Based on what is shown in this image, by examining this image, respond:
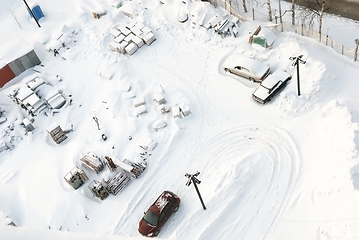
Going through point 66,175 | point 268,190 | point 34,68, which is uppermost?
point 34,68

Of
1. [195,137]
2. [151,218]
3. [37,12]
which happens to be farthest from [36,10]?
[151,218]

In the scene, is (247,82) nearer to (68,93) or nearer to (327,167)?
(327,167)

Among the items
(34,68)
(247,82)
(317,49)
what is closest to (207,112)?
(247,82)

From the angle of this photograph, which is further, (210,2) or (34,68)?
(210,2)

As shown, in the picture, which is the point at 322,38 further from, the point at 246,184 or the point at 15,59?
the point at 15,59

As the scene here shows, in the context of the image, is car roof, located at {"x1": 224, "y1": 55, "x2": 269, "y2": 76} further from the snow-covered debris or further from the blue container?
the blue container

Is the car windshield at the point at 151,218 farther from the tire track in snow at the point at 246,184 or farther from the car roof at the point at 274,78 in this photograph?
the car roof at the point at 274,78
